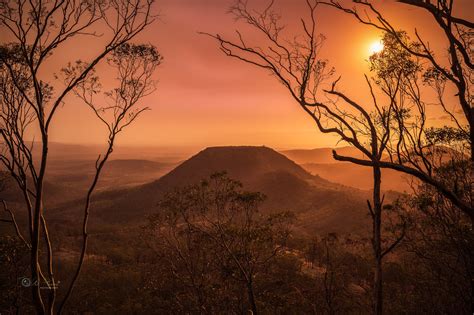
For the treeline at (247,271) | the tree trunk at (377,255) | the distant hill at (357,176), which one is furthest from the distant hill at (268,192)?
the distant hill at (357,176)

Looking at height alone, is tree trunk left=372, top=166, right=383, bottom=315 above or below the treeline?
above

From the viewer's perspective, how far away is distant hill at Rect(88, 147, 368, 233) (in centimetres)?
4838

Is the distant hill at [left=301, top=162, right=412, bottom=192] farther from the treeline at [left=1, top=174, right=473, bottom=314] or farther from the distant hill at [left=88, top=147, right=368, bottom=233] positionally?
the treeline at [left=1, top=174, right=473, bottom=314]

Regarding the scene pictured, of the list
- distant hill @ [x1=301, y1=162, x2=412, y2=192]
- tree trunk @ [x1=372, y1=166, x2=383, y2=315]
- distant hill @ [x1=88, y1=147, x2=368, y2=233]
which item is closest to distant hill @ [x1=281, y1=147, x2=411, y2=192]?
distant hill @ [x1=301, y1=162, x2=412, y2=192]

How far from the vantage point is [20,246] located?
12.4 metres

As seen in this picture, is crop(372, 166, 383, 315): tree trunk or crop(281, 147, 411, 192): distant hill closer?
crop(372, 166, 383, 315): tree trunk

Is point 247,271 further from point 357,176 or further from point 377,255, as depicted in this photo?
point 357,176

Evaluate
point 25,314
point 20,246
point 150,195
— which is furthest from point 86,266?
point 150,195

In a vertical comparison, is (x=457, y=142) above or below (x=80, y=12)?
below

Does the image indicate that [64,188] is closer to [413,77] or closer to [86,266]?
[86,266]

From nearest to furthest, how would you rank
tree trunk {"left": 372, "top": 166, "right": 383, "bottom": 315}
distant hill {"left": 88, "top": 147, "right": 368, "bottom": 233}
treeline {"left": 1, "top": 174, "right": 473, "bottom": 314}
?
tree trunk {"left": 372, "top": 166, "right": 383, "bottom": 315}
treeline {"left": 1, "top": 174, "right": 473, "bottom": 314}
distant hill {"left": 88, "top": 147, "right": 368, "bottom": 233}

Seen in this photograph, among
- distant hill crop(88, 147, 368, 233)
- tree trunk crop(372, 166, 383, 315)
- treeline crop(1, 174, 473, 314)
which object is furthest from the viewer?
distant hill crop(88, 147, 368, 233)

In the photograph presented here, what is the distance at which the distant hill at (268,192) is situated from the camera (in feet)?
159

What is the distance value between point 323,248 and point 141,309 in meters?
18.9
